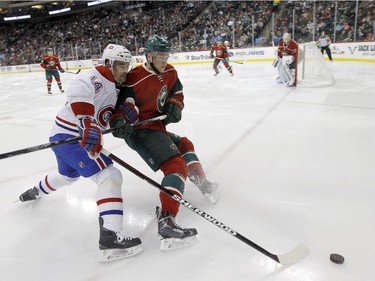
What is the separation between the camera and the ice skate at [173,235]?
159 centimetres

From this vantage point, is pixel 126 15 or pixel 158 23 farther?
pixel 126 15

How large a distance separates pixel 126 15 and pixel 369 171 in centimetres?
2136

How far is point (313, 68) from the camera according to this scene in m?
7.17

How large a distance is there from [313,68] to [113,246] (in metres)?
6.73

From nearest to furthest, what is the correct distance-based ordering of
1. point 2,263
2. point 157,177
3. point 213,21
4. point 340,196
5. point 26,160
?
point 2,263 < point 340,196 < point 157,177 < point 26,160 < point 213,21

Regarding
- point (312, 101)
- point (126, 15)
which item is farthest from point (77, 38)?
Result: point (312, 101)

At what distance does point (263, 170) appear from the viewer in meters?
2.55

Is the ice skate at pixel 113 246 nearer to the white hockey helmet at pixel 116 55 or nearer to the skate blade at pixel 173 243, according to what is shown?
the skate blade at pixel 173 243

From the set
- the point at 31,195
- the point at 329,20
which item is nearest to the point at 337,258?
the point at 31,195

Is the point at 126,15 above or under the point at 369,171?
above

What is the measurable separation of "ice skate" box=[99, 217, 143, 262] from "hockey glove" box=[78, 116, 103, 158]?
0.33 metres

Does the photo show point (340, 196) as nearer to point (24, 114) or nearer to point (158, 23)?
point (24, 114)

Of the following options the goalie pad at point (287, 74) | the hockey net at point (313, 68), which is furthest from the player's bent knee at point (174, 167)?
the hockey net at point (313, 68)

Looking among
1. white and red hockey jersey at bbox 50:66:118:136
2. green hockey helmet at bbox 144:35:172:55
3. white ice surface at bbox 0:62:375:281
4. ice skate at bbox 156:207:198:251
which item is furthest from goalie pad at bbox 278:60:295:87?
ice skate at bbox 156:207:198:251
